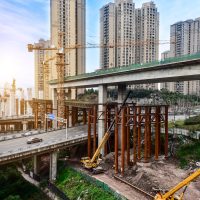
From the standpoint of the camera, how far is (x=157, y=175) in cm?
2722

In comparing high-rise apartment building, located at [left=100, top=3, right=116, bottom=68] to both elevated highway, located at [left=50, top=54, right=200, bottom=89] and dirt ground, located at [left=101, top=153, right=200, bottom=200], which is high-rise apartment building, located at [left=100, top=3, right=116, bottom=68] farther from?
dirt ground, located at [left=101, top=153, right=200, bottom=200]

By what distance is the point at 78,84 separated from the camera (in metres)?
47.5

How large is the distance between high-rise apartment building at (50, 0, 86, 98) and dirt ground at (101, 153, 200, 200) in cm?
6231

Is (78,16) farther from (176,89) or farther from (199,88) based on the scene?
(199,88)

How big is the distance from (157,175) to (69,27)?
78.5 m

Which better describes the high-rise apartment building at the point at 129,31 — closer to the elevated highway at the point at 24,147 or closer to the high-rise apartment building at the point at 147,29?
the high-rise apartment building at the point at 147,29

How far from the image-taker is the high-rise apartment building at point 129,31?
90.1m

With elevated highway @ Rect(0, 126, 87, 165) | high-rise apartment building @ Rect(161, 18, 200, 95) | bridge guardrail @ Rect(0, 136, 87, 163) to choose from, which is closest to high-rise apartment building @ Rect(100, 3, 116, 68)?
high-rise apartment building @ Rect(161, 18, 200, 95)

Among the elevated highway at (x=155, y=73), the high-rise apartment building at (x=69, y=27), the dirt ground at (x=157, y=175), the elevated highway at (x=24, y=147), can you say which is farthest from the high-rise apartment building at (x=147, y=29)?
the dirt ground at (x=157, y=175)

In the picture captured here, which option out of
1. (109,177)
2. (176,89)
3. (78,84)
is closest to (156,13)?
(176,89)

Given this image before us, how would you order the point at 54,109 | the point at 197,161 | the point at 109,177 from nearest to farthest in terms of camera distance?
the point at 109,177, the point at 197,161, the point at 54,109

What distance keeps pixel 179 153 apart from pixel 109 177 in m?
13.6

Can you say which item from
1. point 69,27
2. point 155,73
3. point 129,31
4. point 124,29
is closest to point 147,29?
point 129,31

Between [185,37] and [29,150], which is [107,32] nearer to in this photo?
[185,37]
